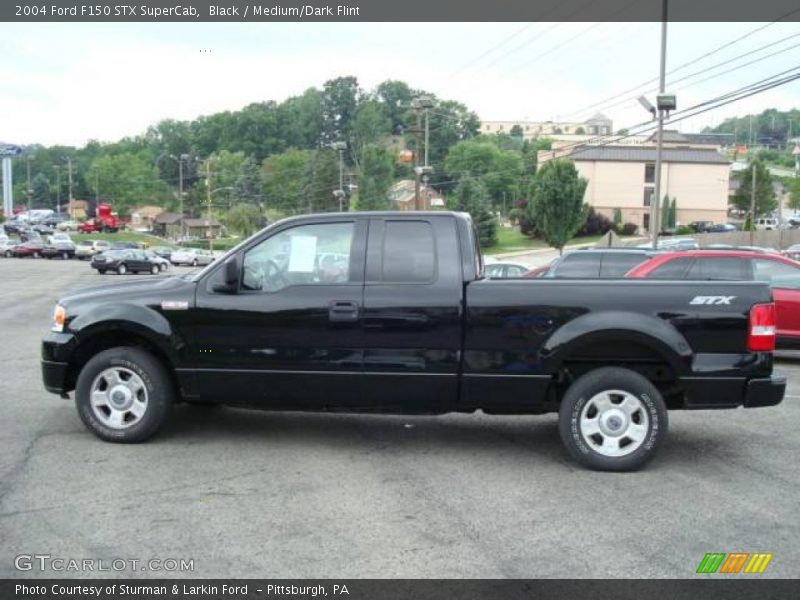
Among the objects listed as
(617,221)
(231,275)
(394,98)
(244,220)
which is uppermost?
(394,98)

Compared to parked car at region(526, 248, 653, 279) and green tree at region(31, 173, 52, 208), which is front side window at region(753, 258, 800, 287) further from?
green tree at region(31, 173, 52, 208)

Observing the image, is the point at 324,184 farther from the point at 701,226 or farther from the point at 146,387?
the point at 146,387

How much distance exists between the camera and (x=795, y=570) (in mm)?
4117

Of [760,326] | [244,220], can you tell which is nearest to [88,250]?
[244,220]

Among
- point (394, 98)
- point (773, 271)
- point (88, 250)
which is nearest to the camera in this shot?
point (773, 271)

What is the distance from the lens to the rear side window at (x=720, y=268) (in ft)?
37.0

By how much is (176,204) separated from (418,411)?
13496 centimetres

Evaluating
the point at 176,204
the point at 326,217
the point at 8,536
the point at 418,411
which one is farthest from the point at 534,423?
the point at 176,204

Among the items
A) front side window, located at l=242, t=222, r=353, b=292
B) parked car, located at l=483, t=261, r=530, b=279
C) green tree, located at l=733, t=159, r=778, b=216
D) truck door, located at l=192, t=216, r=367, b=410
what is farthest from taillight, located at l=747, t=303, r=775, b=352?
green tree, located at l=733, t=159, r=778, b=216

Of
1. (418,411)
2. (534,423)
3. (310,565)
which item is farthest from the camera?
(534,423)

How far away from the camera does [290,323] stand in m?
6.09

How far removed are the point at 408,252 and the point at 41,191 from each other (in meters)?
178

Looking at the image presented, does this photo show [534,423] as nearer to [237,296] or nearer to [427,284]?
[427,284]
